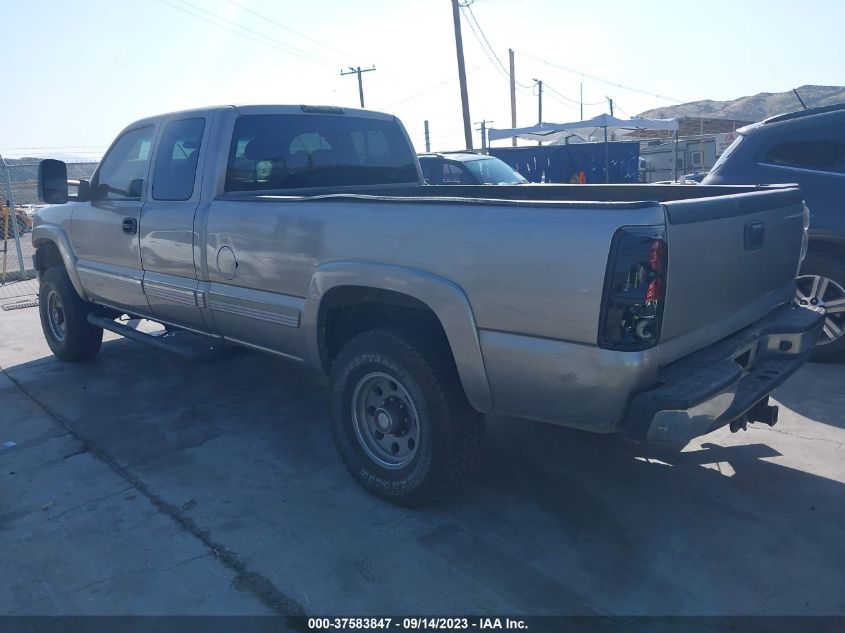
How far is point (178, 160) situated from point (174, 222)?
481 mm

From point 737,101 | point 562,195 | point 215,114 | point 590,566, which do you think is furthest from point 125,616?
point 737,101

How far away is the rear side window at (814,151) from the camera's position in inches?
220

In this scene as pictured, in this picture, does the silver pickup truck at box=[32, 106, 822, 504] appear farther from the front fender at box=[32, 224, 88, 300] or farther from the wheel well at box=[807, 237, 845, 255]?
the wheel well at box=[807, 237, 845, 255]

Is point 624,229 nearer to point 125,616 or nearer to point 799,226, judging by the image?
point 799,226

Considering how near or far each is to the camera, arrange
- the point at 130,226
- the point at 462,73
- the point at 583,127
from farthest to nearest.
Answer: the point at 462,73 → the point at 583,127 → the point at 130,226

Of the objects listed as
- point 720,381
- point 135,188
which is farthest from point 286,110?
point 720,381

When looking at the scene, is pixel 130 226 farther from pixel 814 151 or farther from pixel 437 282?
pixel 814 151

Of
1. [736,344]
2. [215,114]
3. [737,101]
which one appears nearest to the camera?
[736,344]

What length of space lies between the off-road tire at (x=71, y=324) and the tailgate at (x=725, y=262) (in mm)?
5182

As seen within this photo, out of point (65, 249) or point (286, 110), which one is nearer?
point (286, 110)

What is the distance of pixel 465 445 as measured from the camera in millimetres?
3420

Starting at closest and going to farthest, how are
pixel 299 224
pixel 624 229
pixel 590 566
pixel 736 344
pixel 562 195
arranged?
pixel 624 229 < pixel 590 566 < pixel 736 344 < pixel 299 224 < pixel 562 195

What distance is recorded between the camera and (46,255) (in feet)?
21.6

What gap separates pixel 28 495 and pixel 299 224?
2099 mm
